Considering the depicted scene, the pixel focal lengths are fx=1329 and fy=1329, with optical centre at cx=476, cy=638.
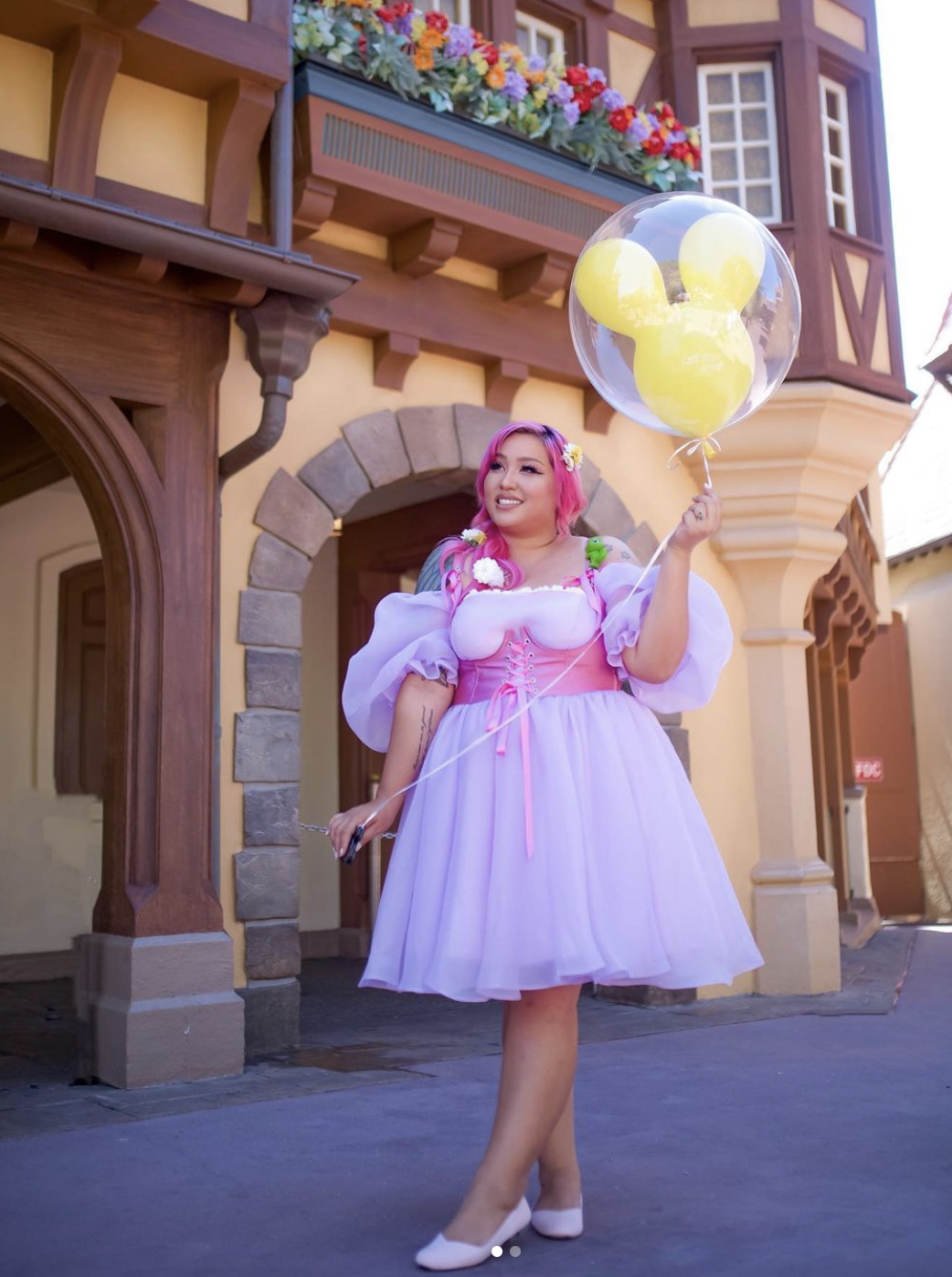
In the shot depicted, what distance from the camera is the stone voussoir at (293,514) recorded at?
6.18 m

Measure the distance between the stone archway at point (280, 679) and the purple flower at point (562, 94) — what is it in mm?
1743

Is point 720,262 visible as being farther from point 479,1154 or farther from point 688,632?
point 479,1154

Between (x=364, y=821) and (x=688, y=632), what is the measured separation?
2.72ft

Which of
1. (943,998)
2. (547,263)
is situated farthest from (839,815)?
(547,263)

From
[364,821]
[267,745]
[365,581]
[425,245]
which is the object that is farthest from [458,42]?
[364,821]

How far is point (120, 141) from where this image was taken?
18.4 feet

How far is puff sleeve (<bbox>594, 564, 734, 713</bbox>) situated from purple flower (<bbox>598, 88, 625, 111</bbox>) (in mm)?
4783

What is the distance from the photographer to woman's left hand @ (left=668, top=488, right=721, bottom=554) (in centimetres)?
277

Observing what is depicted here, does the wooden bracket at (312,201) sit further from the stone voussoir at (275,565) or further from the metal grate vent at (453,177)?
the stone voussoir at (275,565)

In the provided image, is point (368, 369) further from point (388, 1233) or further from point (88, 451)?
point (388, 1233)

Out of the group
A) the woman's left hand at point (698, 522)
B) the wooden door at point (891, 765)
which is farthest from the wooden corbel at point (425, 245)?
the wooden door at point (891, 765)

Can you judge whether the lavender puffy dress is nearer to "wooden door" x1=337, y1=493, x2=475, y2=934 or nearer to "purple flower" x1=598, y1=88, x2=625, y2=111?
"purple flower" x1=598, y1=88, x2=625, y2=111

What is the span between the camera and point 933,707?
679 inches

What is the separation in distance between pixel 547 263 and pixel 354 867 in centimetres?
491
